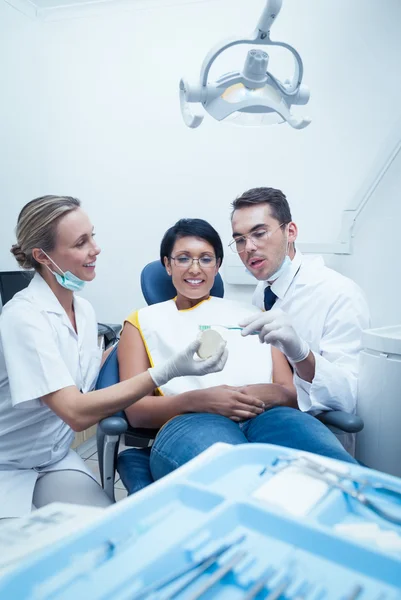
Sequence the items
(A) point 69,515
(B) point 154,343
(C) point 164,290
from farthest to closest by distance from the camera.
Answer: (C) point 164,290, (B) point 154,343, (A) point 69,515

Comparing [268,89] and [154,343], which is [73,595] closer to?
[154,343]

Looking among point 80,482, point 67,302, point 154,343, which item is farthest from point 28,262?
point 80,482

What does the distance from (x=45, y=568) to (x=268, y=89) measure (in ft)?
5.10

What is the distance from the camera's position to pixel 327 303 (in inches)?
68.9

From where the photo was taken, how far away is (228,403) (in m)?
1.49

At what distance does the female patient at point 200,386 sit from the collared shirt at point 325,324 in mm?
116

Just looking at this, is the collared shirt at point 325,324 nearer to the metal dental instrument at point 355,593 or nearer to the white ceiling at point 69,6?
the metal dental instrument at point 355,593

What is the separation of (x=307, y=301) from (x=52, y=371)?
0.99 metres

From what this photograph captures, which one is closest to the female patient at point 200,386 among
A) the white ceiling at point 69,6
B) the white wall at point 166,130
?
the white wall at point 166,130

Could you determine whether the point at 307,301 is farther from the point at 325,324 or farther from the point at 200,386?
the point at 200,386

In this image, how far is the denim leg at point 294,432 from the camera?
124cm

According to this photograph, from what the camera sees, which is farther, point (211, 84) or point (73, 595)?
point (211, 84)

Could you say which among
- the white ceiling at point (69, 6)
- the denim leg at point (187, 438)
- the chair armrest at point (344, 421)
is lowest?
the denim leg at point (187, 438)

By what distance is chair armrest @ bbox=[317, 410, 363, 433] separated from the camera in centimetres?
135
